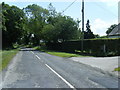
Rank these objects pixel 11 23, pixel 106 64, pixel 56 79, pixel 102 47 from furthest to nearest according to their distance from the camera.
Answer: pixel 11 23 < pixel 102 47 < pixel 106 64 < pixel 56 79

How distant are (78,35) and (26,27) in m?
29.5

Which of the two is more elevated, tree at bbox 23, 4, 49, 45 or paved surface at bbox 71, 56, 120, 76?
tree at bbox 23, 4, 49, 45

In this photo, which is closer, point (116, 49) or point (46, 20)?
point (116, 49)

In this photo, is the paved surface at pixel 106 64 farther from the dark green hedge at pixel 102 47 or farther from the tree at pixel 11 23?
the tree at pixel 11 23

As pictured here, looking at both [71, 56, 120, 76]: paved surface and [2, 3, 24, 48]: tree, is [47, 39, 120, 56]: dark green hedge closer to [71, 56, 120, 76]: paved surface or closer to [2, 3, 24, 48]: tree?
[71, 56, 120, 76]: paved surface

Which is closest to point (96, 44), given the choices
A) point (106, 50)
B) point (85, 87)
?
point (106, 50)

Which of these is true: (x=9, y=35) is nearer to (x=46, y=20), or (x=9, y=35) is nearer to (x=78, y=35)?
(x=46, y=20)

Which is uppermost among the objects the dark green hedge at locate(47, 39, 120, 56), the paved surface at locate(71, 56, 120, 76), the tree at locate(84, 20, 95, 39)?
the tree at locate(84, 20, 95, 39)

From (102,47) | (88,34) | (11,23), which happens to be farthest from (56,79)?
(88,34)

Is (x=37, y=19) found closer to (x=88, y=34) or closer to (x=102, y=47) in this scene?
(x=88, y=34)

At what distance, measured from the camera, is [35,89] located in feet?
23.4

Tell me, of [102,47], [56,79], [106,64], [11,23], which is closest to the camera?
[56,79]

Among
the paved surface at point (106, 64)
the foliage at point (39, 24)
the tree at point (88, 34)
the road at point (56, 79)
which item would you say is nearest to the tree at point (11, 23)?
the foliage at point (39, 24)

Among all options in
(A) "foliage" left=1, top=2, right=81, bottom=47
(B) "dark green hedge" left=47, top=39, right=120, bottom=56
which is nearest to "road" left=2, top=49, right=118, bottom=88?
(B) "dark green hedge" left=47, top=39, right=120, bottom=56
